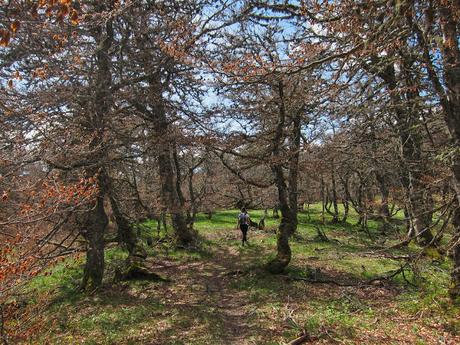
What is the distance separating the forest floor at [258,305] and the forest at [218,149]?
6 centimetres

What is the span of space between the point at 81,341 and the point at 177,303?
2.94 metres

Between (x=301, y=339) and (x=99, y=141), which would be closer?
(x=301, y=339)

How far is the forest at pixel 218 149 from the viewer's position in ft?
21.9

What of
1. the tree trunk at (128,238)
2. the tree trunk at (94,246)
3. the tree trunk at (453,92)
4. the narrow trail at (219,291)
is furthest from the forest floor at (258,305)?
the tree trunk at (453,92)

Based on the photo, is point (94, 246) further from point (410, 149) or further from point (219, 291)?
point (410, 149)

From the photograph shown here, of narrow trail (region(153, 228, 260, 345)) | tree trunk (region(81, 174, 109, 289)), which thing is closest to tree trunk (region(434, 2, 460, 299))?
narrow trail (region(153, 228, 260, 345))

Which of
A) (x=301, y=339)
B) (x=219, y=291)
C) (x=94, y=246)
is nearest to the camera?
(x=301, y=339)

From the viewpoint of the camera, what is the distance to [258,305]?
968cm

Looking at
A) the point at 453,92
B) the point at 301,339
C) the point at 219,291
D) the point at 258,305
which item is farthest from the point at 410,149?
the point at 219,291

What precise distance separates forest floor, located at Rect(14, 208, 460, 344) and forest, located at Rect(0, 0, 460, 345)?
2.3 inches

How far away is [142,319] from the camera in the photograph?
29.5 feet

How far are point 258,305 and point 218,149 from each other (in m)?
4.89

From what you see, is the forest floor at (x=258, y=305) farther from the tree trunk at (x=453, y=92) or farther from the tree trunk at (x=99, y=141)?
the tree trunk at (x=453, y=92)

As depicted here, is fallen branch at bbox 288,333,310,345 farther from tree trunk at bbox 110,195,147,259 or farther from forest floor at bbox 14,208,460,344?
tree trunk at bbox 110,195,147,259
